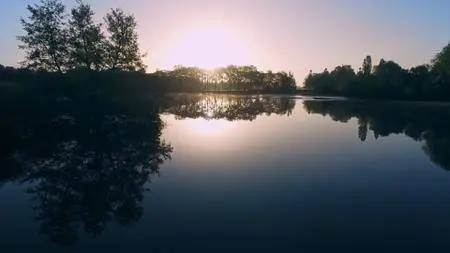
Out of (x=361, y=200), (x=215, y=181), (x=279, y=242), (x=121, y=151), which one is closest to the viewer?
(x=279, y=242)

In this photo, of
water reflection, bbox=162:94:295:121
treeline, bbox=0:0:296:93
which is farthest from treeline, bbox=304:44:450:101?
treeline, bbox=0:0:296:93

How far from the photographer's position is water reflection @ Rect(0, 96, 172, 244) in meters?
14.0

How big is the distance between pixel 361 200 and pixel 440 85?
117 metres

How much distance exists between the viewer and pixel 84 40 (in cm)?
6969

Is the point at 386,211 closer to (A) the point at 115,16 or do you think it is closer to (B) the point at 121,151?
(B) the point at 121,151

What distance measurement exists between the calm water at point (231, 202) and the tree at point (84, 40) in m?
44.5

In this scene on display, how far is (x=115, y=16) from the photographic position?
78062mm

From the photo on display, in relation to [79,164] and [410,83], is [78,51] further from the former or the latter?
[410,83]

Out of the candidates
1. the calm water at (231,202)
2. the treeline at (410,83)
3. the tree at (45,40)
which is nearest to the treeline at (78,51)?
the tree at (45,40)

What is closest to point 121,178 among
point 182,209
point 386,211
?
point 182,209

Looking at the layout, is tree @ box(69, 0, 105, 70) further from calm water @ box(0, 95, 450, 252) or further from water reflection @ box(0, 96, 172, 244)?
calm water @ box(0, 95, 450, 252)

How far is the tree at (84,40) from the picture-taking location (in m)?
67.9

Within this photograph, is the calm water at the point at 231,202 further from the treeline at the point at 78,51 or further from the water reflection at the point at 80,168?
the treeline at the point at 78,51

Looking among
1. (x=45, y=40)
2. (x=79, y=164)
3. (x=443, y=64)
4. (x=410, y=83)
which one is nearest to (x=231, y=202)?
(x=79, y=164)
